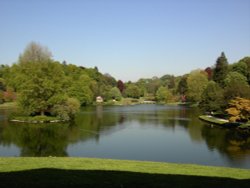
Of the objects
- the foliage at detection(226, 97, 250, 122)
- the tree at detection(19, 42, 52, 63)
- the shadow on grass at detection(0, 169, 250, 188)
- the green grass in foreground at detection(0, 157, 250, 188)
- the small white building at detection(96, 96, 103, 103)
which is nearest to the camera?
the shadow on grass at detection(0, 169, 250, 188)

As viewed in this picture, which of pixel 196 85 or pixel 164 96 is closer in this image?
pixel 196 85

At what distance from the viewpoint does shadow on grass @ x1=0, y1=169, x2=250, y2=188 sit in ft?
31.9

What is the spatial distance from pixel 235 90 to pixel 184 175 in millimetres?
37629

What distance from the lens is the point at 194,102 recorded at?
98.8 meters

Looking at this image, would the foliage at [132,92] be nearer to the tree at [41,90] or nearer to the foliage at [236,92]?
the tree at [41,90]

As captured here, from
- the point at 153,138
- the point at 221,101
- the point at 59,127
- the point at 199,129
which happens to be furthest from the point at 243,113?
the point at 59,127

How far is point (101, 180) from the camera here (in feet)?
34.3

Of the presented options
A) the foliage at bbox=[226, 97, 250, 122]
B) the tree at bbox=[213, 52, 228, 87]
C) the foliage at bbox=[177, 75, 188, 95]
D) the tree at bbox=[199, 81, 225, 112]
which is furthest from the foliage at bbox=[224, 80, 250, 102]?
the foliage at bbox=[177, 75, 188, 95]

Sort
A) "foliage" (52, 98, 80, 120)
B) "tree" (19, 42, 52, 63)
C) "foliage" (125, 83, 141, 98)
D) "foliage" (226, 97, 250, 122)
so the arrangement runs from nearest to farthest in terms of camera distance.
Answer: "foliage" (226, 97, 250, 122) → "foliage" (52, 98, 80, 120) → "tree" (19, 42, 52, 63) → "foliage" (125, 83, 141, 98)

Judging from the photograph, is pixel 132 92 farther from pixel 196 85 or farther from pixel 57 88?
pixel 57 88

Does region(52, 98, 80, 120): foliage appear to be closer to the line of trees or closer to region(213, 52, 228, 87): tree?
the line of trees

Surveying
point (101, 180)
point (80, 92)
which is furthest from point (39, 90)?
point (101, 180)

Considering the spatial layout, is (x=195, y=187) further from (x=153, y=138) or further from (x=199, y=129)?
(x=199, y=129)

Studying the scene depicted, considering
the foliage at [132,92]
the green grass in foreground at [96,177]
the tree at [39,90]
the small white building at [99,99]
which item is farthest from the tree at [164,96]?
the green grass in foreground at [96,177]
